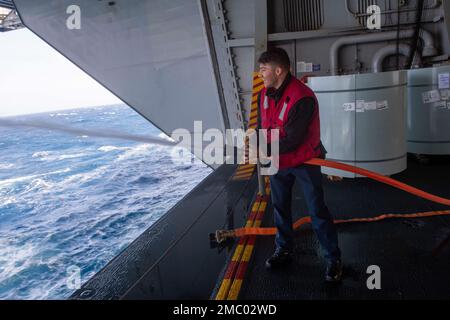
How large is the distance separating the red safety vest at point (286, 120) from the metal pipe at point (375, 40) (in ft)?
14.3

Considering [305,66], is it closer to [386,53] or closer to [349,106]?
[386,53]

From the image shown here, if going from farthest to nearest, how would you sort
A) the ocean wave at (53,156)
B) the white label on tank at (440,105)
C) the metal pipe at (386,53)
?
the ocean wave at (53,156) → the metal pipe at (386,53) → the white label on tank at (440,105)

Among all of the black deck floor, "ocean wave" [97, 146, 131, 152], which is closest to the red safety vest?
the black deck floor

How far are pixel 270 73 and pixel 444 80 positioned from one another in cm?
375

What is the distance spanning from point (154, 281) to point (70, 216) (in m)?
21.8

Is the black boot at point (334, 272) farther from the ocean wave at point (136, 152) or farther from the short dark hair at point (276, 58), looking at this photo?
the ocean wave at point (136, 152)

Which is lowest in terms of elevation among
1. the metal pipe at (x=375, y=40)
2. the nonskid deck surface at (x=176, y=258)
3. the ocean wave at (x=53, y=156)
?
the ocean wave at (x=53, y=156)

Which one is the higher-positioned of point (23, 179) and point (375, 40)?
point (375, 40)

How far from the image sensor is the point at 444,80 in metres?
4.75

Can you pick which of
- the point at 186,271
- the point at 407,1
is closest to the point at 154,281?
the point at 186,271

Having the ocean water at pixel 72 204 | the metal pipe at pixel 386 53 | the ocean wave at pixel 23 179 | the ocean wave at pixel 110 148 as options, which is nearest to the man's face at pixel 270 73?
the metal pipe at pixel 386 53

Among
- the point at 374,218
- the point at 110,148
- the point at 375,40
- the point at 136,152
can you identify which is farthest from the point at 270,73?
the point at 110,148

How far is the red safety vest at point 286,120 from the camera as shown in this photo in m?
2.15

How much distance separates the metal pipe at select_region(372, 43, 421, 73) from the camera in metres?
5.92
